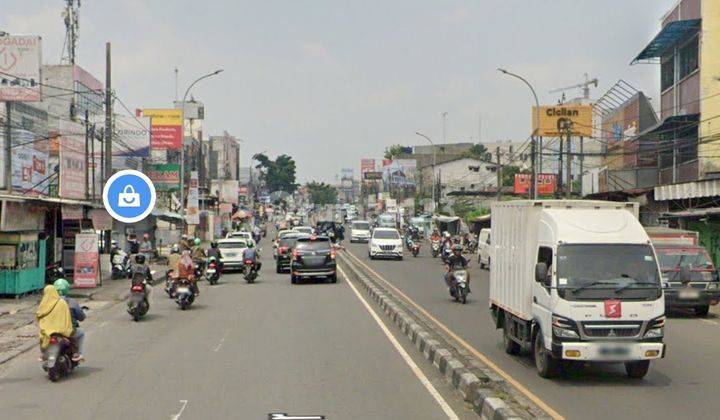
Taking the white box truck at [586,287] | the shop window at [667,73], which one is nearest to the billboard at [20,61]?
the white box truck at [586,287]

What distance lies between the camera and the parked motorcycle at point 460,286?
23453 millimetres

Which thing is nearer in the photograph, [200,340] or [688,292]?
[200,340]

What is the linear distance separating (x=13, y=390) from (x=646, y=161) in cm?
4101

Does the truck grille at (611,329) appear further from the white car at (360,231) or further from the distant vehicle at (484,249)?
the white car at (360,231)

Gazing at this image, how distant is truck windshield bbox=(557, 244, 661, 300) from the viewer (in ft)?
35.3

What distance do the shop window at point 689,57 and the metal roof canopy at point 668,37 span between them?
45cm

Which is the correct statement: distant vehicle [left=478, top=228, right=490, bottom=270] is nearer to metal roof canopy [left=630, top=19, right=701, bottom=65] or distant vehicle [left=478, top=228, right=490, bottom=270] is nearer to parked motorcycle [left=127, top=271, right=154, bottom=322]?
metal roof canopy [left=630, top=19, right=701, bottom=65]

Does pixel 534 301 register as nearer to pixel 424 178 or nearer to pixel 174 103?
pixel 174 103

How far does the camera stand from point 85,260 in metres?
27.1

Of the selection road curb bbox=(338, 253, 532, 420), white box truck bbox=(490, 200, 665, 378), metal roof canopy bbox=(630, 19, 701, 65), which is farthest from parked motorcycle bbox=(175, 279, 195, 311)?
metal roof canopy bbox=(630, 19, 701, 65)

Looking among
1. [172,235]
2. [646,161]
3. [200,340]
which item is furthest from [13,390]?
[172,235]

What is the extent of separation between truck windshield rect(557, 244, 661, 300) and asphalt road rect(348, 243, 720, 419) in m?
1.20

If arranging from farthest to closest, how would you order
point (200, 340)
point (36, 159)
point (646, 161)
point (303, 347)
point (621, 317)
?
1. point (646, 161)
2. point (36, 159)
3. point (200, 340)
4. point (303, 347)
5. point (621, 317)

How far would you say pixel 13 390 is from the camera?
1070 centimetres
